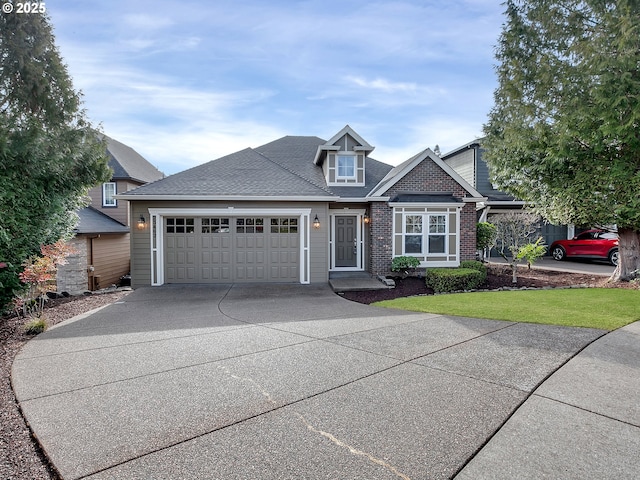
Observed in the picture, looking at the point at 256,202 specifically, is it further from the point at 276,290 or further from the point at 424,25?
the point at 424,25

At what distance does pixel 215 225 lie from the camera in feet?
39.4

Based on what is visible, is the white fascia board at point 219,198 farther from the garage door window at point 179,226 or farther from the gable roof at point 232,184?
the garage door window at point 179,226

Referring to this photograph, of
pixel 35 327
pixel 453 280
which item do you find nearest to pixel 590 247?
pixel 453 280

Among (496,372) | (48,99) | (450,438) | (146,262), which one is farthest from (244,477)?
(146,262)

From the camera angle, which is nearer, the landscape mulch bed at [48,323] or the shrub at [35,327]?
the landscape mulch bed at [48,323]

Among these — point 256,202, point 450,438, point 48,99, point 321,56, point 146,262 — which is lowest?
point 450,438

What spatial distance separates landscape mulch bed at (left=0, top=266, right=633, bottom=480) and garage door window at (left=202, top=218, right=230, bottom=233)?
122 inches

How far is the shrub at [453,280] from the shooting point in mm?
10867

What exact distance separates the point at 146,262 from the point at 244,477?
34.6 ft

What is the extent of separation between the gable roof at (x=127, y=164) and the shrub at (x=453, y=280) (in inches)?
566

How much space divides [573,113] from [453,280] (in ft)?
16.9

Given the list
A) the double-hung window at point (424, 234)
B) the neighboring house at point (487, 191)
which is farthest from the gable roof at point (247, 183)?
the neighboring house at point (487, 191)

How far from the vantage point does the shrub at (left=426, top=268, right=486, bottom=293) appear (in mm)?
10867

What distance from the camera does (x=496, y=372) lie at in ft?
14.1
